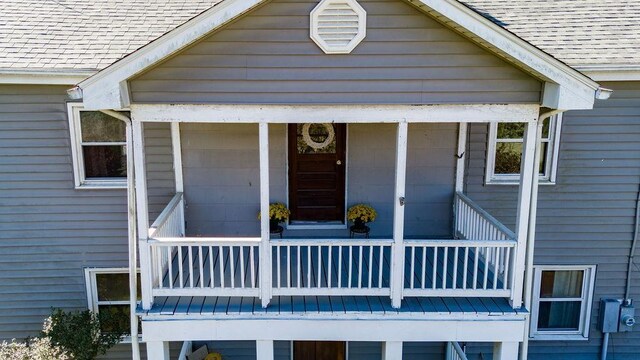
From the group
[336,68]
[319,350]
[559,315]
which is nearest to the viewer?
[336,68]

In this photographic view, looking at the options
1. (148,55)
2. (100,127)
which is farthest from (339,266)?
(100,127)

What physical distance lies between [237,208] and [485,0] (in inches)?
207

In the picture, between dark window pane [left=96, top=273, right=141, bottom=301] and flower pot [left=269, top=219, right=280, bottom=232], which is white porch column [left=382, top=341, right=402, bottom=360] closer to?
flower pot [left=269, top=219, right=280, bottom=232]

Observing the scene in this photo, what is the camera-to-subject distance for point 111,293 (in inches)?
265

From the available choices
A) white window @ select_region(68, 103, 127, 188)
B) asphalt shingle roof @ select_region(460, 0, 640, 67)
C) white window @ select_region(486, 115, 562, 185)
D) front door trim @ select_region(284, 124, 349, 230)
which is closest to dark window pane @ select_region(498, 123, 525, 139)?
white window @ select_region(486, 115, 562, 185)

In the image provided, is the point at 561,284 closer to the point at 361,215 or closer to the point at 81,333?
the point at 361,215

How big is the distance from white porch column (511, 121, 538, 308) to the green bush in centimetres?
535

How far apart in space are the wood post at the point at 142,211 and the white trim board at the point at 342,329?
1.17 ft

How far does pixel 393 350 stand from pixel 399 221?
151 cm

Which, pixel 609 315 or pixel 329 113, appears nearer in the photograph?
pixel 329 113

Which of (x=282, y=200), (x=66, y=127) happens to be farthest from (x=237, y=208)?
(x=66, y=127)

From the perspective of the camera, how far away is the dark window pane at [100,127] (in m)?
6.18

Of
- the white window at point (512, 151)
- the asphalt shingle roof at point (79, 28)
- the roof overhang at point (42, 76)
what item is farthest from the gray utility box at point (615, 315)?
the roof overhang at point (42, 76)

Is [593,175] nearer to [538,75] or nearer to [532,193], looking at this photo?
[532,193]
